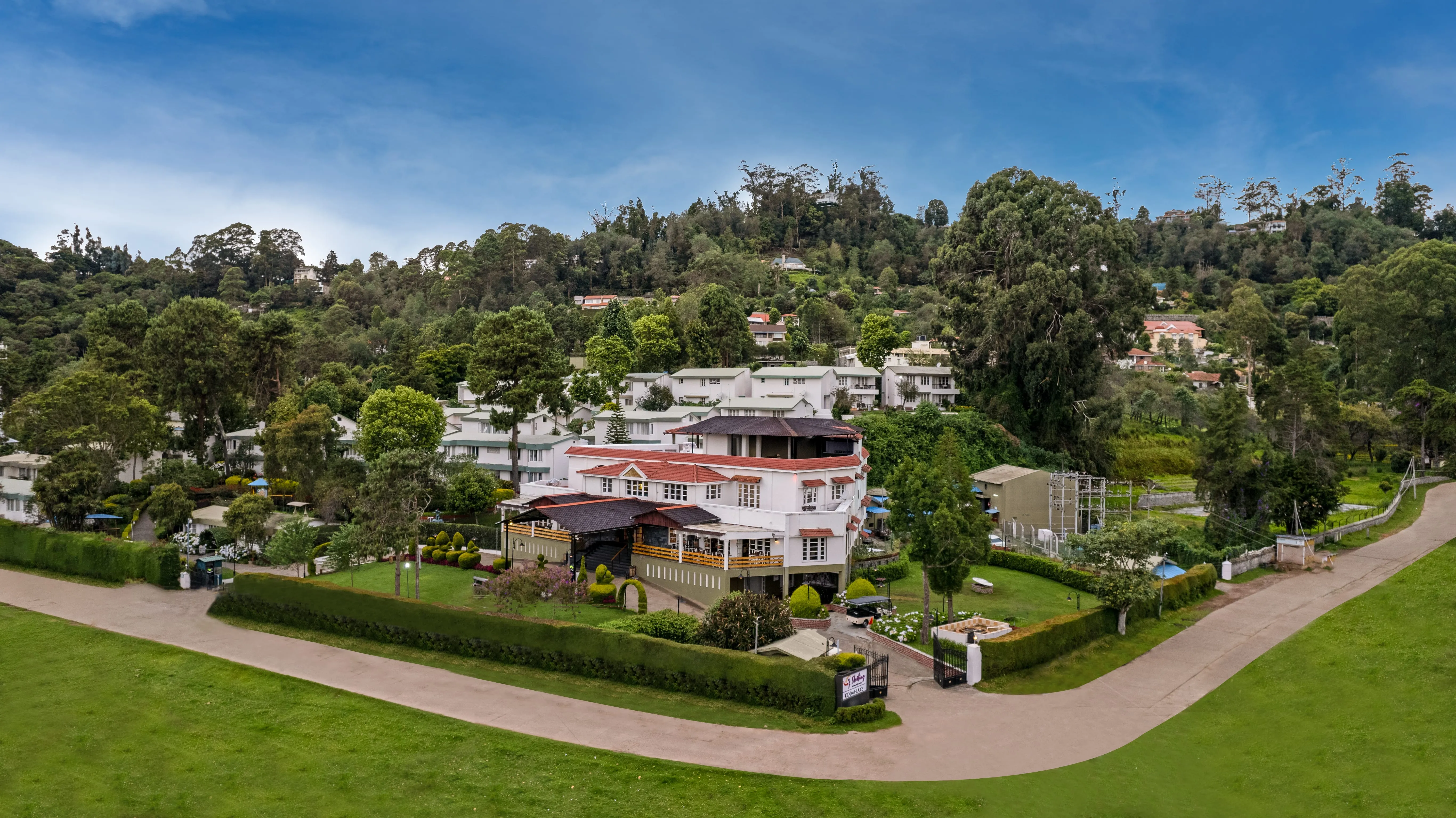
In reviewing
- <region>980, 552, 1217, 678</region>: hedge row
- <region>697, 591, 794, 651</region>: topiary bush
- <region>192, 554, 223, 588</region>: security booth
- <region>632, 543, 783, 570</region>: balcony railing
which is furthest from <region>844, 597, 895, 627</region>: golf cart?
<region>192, 554, 223, 588</region>: security booth

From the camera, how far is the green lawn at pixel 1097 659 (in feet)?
81.2

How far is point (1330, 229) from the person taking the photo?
136500 millimetres

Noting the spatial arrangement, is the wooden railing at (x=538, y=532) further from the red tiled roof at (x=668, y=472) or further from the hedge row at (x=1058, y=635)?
the hedge row at (x=1058, y=635)

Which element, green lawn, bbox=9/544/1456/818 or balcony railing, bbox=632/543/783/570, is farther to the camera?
balcony railing, bbox=632/543/783/570

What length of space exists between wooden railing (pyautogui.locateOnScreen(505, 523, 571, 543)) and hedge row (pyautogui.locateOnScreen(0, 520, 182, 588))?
1391cm

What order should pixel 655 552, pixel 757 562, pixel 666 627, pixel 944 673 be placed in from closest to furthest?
pixel 944 673 → pixel 666 627 → pixel 757 562 → pixel 655 552

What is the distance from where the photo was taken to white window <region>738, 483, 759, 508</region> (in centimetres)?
3588

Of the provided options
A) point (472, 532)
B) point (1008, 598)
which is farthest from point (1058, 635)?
point (472, 532)

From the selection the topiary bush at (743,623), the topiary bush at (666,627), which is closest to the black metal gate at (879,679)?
the topiary bush at (743,623)

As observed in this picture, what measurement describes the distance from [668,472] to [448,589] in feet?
33.9

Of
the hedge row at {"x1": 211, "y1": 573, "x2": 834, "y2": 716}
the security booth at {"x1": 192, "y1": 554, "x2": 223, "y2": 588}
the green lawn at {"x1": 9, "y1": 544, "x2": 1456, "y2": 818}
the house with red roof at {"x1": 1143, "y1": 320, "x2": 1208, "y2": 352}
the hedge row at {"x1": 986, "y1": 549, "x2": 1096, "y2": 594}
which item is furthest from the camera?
the house with red roof at {"x1": 1143, "y1": 320, "x2": 1208, "y2": 352}

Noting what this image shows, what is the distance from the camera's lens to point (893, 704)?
23234mm

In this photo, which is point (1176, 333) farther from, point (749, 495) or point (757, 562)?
point (757, 562)

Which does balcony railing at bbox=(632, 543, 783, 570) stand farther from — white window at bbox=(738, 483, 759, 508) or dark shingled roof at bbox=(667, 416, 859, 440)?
dark shingled roof at bbox=(667, 416, 859, 440)
